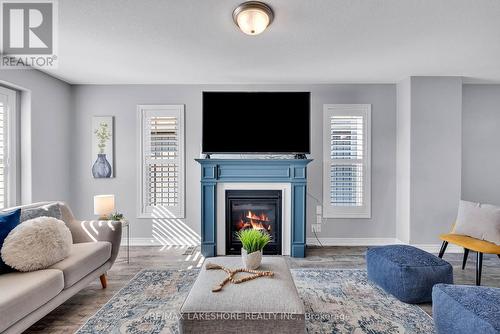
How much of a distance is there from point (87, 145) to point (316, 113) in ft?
11.5

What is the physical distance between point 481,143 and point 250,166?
11.3 feet

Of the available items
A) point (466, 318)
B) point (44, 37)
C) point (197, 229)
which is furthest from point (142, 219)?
point (466, 318)

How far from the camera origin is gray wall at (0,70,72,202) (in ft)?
11.0

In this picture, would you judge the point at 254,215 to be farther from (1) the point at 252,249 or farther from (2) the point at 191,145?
(1) the point at 252,249

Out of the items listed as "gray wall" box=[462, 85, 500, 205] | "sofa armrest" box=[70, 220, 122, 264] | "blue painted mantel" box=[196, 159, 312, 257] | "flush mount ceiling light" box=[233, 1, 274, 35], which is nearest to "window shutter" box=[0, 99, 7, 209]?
"sofa armrest" box=[70, 220, 122, 264]

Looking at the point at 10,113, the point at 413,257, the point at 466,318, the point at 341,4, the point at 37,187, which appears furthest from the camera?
the point at 37,187

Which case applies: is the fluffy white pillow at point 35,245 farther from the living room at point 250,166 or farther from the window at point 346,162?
the window at point 346,162

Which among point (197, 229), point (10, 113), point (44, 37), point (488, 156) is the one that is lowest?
point (197, 229)

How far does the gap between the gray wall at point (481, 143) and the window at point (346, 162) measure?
1.47m

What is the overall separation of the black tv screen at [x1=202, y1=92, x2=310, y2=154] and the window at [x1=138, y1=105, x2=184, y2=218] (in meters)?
0.62

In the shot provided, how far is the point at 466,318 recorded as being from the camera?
1551 millimetres

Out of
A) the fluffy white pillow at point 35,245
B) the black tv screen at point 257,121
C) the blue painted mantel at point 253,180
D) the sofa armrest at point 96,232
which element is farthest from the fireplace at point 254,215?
the fluffy white pillow at point 35,245

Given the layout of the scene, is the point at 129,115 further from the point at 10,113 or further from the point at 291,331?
the point at 291,331

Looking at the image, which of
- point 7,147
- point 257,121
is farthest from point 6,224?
point 257,121
